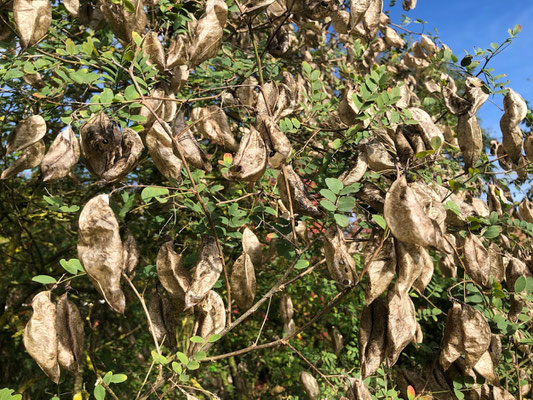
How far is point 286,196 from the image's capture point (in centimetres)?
134

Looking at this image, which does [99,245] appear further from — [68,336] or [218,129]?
[218,129]

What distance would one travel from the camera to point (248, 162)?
49.4 inches

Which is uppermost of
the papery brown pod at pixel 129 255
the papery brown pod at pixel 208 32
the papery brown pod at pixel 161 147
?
the papery brown pod at pixel 208 32

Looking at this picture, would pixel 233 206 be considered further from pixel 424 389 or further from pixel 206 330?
pixel 424 389

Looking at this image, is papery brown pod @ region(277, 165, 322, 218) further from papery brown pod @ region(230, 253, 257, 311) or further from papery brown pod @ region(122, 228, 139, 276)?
papery brown pod @ region(122, 228, 139, 276)

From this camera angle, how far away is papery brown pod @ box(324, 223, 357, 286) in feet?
3.95

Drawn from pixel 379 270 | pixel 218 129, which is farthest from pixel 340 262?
pixel 218 129

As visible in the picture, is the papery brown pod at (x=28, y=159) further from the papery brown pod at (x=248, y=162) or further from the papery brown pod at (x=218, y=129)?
the papery brown pod at (x=248, y=162)

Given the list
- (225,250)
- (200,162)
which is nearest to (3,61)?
(200,162)

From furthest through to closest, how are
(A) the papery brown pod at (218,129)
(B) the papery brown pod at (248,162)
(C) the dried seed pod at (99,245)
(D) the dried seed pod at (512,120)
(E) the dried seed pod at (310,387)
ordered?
1. (E) the dried seed pod at (310,387)
2. (D) the dried seed pod at (512,120)
3. (A) the papery brown pod at (218,129)
4. (B) the papery brown pod at (248,162)
5. (C) the dried seed pod at (99,245)

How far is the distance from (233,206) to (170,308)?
41cm

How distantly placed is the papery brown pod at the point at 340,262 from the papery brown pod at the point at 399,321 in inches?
4.7

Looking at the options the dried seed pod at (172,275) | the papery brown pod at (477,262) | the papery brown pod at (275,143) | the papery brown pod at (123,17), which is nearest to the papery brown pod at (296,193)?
the papery brown pod at (275,143)

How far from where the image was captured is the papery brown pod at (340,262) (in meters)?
1.20
